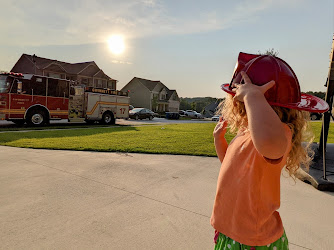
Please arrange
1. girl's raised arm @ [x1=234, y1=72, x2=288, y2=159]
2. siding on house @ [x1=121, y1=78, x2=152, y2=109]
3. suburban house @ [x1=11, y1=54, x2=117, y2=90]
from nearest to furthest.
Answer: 1. girl's raised arm @ [x1=234, y1=72, x2=288, y2=159]
2. suburban house @ [x1=11, y1=54, x2=117, y2=90]
3. siding on house @ [x1=121, y1=78, x2=152, y2=109]

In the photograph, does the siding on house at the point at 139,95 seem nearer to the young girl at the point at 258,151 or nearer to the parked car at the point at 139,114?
the parked car at the point at 139,114

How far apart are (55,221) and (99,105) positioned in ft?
47.4

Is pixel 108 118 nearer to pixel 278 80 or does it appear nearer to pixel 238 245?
pixel 238 245

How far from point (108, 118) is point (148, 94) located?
1299 inches

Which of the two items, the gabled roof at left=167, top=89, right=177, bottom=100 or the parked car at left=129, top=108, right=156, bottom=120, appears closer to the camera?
the parked car at left=129, top=108, right=156, bottom=120

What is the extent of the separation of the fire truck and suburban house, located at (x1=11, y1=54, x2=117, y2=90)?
23869 mm

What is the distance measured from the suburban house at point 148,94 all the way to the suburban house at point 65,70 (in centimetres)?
579

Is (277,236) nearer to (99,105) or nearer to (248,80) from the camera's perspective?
(248,80)

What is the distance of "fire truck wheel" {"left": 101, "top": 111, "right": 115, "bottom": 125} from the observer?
16.8m

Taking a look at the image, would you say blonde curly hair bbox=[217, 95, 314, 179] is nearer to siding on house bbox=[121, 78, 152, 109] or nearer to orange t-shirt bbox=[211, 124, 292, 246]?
orange t-shirt bbox=[211, 124, 292, 246]

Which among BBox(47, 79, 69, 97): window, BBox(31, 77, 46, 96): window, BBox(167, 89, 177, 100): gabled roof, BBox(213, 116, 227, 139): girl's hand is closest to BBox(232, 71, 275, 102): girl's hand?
BBox(213, 116, 227, 139): girl's hand

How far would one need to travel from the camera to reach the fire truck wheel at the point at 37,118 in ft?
42.0

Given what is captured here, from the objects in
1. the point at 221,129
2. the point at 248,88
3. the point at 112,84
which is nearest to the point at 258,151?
the point at 248,88

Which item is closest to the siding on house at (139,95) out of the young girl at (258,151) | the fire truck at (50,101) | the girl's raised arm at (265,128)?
the fire truck at (50,101)
